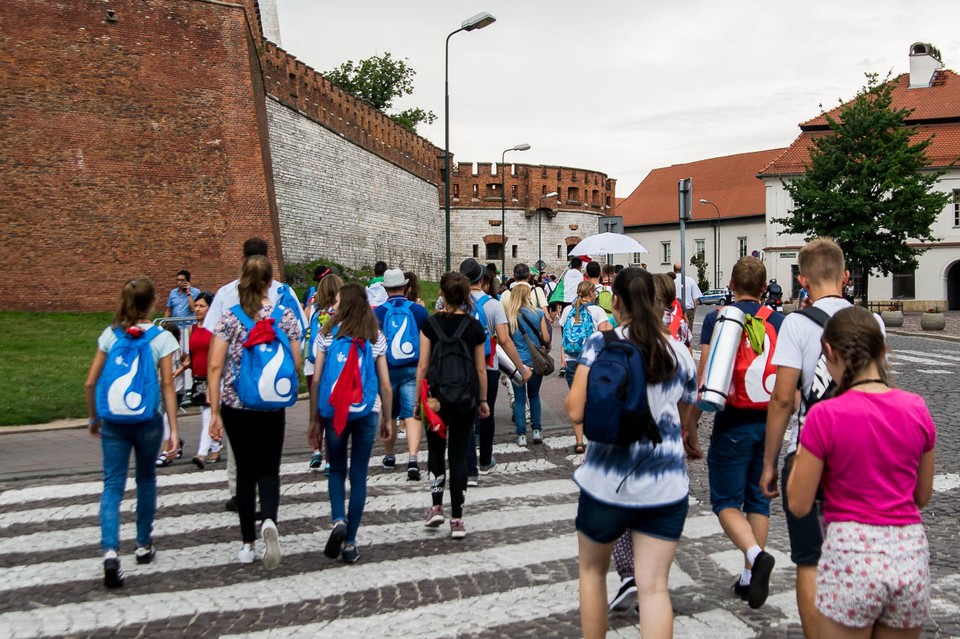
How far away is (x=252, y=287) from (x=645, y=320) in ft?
9.60

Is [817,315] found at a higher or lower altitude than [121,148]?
lower

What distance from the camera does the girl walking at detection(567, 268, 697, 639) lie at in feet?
12.1

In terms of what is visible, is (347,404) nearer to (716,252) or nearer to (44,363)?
(44,363)

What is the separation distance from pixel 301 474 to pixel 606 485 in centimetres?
566

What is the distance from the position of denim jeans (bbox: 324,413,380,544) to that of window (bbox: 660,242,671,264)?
7060 cm

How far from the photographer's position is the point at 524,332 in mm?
10102

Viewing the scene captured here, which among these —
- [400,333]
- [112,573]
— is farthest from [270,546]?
[400,333]

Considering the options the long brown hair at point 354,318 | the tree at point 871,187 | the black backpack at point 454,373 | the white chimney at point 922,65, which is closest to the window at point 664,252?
the white chimney at point 922,65

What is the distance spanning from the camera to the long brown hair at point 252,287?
583cm

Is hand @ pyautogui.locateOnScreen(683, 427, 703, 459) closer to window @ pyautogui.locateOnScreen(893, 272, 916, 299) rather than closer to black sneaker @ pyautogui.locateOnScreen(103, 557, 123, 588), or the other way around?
black sneaker @ pyautogui.locateOnScreen(103, 557, 123, 588)

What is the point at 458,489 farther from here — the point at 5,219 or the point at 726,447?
the point at 5,219

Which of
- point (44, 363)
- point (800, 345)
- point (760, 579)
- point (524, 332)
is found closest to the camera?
point (800, 345)

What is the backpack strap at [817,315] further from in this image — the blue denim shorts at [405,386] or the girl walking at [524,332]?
the girl walking at [524,332]

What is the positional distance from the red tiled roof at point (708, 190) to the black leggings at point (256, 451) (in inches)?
2574
